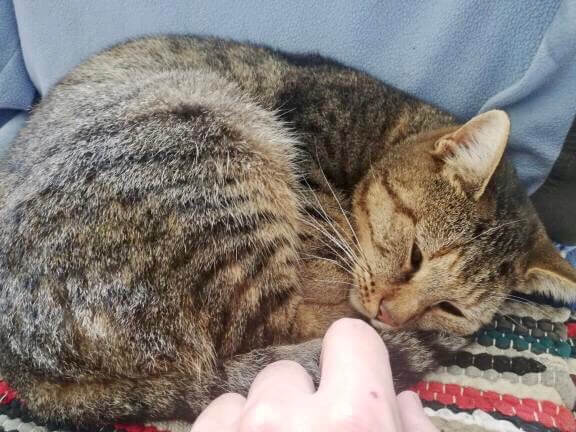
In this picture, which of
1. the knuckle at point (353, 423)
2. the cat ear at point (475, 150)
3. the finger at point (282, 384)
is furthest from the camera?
the cat ear at point (475, 150)

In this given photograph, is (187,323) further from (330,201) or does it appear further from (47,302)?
(330,201)

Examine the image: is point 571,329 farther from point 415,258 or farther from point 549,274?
point 415,258

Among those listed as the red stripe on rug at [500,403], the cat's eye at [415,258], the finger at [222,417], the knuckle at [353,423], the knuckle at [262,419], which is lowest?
the red stripe on rug at [500,403]

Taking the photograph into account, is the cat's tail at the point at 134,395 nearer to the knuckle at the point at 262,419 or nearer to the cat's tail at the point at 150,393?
the cat's tail at the point at 150,393

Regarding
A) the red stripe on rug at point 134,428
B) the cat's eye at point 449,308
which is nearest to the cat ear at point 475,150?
the cat's eye at point 449,308

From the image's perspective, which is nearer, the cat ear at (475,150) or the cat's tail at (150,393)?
the cat's tail at (150,393)

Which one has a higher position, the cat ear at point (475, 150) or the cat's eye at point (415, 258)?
the cat ear at point (475, 150)

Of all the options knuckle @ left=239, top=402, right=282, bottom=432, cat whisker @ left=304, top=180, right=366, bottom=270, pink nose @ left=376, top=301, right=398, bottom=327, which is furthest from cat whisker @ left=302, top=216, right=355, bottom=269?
knuckle @ left=239, top=402, right=282, bottom=432

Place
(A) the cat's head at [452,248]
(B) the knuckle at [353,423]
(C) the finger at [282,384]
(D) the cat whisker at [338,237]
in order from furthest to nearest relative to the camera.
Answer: (D) the cat whisker at [338,237] → (A) the cat's head at [452,248] → (C) the finger at [282,384] → (B) the knuckle at [353,423]
